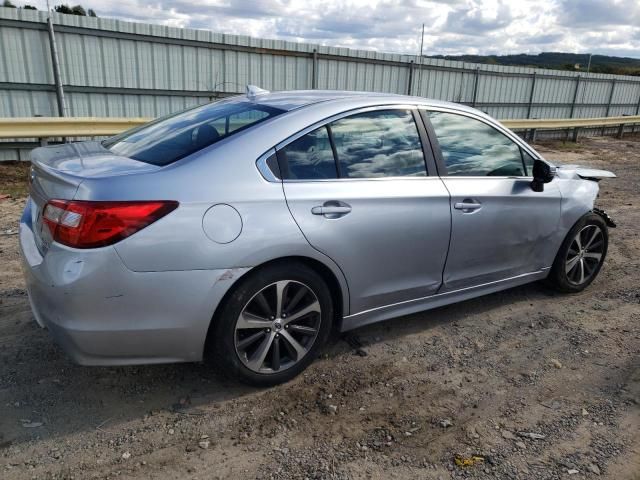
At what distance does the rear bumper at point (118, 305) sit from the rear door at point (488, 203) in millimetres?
1713

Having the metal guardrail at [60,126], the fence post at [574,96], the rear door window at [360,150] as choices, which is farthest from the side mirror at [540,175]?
the fence post at [574,96]

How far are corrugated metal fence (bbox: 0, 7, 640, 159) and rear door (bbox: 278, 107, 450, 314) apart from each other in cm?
825

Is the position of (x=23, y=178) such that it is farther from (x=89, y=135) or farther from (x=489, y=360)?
(x=489, y=360)

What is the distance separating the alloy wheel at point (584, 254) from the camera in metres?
4.64

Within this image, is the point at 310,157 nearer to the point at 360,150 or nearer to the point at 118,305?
the point at 360,150

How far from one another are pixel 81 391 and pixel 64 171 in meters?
1.23

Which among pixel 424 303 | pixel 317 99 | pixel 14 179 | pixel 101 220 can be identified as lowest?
pixel 14 179

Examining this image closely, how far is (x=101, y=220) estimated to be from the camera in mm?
2496

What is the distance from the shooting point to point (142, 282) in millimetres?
2580

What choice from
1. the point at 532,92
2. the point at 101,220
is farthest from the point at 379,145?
the point at 532,92

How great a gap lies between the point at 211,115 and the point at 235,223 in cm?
106

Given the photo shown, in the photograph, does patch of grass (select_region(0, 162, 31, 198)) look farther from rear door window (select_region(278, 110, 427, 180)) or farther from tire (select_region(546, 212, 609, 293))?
tire (select_region(546, 212, 609, 293))

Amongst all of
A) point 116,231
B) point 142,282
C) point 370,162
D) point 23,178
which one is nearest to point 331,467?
point 142,282

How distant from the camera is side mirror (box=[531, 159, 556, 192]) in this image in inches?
160
